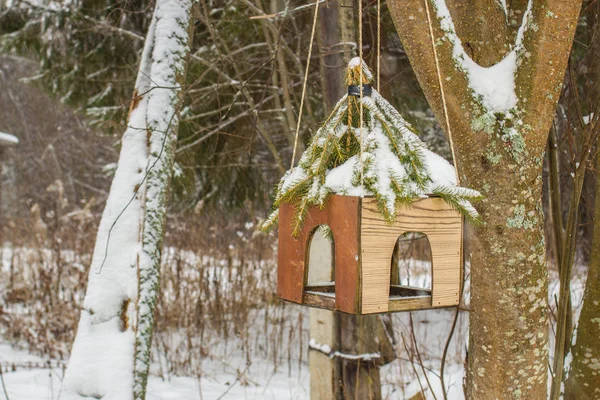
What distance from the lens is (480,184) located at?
198 centimetres

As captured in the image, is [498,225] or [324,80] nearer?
[498,225]

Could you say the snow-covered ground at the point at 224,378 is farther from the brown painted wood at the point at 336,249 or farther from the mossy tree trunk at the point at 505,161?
the brown painted wood at the point at 336,249

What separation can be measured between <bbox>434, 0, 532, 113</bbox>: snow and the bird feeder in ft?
0.93

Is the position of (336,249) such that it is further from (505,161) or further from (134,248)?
(134,248)

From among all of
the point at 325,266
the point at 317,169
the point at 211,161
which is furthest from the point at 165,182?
the point at 211,161

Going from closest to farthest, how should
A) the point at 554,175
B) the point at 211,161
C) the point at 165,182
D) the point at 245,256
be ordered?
the point at 554,175, the point at 165,182, the point at 211,161, the point at 245,256

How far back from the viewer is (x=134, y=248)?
3102mm

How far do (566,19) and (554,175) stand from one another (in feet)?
3.73

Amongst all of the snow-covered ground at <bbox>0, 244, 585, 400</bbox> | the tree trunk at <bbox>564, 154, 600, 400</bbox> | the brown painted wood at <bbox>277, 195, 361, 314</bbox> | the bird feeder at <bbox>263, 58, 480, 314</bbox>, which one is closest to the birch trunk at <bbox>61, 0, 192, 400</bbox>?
the brown painted wood at <bbox>277, 195, 361, 314</bbox>

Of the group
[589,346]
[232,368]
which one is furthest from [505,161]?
[232,368]

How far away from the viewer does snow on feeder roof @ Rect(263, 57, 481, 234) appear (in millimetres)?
1664

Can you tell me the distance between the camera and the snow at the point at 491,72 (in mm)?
1955

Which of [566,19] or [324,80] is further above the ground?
[324,80]

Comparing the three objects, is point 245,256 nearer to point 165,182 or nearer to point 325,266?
point 325,266
